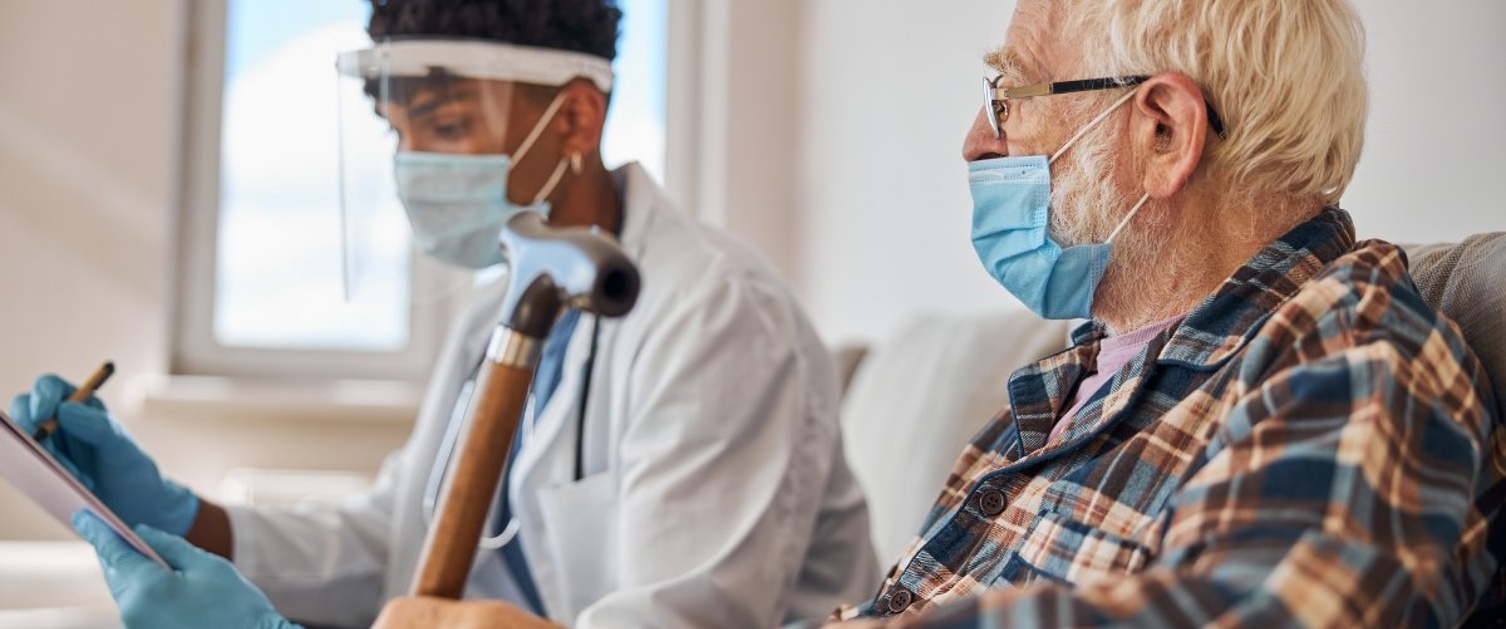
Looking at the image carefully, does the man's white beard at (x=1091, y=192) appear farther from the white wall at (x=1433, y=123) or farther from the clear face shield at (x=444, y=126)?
the clear face shield at (x=444, y=126)

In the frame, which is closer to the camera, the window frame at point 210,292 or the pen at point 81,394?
the pen at point 81,394

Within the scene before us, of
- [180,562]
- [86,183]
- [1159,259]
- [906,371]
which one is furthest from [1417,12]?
[86,183]

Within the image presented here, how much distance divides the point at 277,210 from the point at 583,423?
6.80ft

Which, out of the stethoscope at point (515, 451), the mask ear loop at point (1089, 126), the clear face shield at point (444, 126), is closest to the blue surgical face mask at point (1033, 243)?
the mask ear loop at point (1089, 126)

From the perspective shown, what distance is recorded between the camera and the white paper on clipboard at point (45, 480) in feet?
3.48

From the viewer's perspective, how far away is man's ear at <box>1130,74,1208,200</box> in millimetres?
959

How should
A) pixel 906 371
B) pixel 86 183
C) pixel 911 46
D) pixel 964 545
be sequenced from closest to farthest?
pixel 964 545 → pixel 906 371 → pixel 911 46 → pixel 86 183

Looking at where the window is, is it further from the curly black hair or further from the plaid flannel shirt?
the plaid flannel shirt

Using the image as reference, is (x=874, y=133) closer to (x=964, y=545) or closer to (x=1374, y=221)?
(x=1374, y=221)

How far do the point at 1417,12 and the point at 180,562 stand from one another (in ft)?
3.70

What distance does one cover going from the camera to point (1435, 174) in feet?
3.78

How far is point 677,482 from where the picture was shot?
1.32 meters

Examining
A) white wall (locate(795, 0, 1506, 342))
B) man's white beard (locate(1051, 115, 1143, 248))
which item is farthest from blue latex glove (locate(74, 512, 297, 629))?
white wall (locate(795, 0, 1506, 342))

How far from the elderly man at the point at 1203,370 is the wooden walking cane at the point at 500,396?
0.81ft
